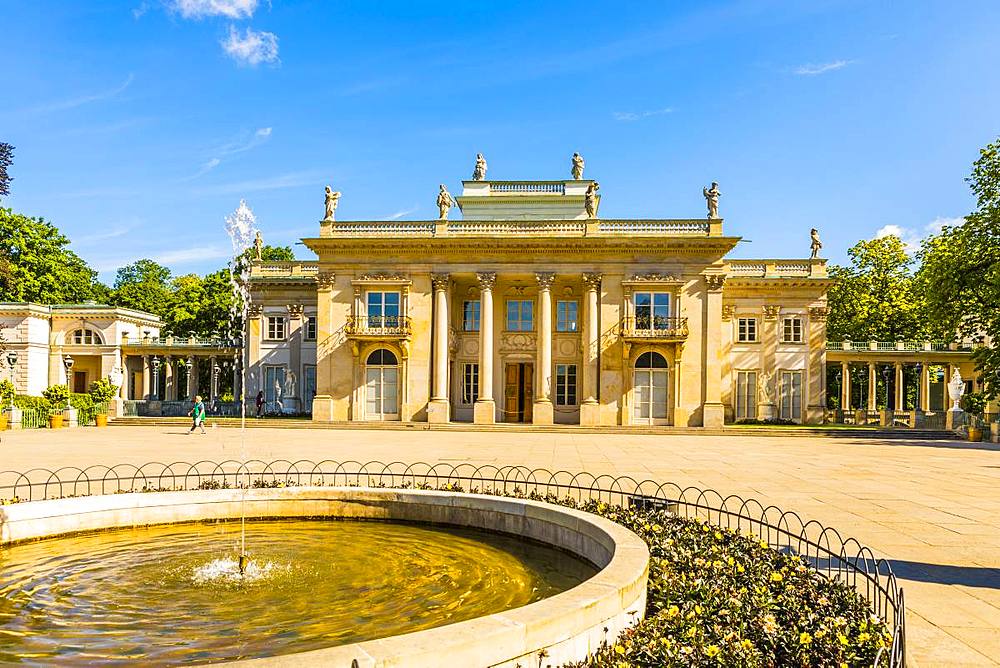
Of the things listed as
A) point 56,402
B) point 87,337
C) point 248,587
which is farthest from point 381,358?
point 248,587

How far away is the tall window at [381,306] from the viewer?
3825 cm

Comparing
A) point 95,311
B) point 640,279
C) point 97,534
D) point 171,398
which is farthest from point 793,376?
point 95,311

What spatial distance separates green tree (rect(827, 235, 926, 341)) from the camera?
49.4 m

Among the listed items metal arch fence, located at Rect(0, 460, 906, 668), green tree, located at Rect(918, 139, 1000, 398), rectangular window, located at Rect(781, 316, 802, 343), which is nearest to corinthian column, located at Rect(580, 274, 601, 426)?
rectangular window, located at Rect(781, 316, 802, 343)

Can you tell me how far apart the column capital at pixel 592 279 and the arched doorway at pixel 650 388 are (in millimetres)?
4491

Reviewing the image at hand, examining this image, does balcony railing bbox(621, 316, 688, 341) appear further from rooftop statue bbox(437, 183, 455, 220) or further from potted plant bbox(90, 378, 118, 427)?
potted plant bbox(90, 378, 118, 427)

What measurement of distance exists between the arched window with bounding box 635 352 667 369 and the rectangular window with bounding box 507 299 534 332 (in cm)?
624

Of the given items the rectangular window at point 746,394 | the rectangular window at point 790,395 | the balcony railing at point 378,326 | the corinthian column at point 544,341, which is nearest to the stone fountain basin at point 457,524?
the corinthian column at point 544,341

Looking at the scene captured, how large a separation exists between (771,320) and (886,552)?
114 ft

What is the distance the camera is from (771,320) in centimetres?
4131

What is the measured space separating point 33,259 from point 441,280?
41249mm

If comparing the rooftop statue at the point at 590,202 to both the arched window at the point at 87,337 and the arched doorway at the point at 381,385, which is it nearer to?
the arched doorway at the point at 381,385

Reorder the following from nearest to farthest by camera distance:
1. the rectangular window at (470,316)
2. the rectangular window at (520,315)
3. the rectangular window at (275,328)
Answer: the rectangular window at (520,315), the rectangular window at (470,316), the rectangular window at (275,328)

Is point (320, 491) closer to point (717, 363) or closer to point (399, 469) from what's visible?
point (399, 469)
